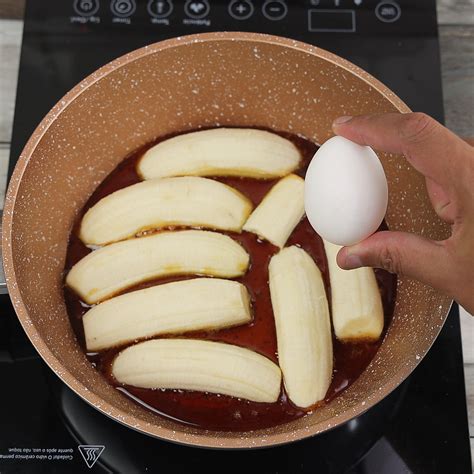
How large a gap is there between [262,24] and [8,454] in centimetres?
69

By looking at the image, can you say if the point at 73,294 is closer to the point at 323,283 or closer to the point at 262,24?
the point at 323,283

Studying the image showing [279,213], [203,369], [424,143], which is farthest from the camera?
[279,213]

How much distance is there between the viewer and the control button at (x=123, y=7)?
108cm

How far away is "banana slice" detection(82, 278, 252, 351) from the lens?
87 centimetres

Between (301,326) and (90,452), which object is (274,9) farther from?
(90,452)

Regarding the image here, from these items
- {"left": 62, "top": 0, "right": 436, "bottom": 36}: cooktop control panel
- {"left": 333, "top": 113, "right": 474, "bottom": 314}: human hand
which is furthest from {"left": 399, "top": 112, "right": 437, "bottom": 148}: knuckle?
{"left": 62, "top": 0, "right": 436, "bottom": 36}: cooktop control panel

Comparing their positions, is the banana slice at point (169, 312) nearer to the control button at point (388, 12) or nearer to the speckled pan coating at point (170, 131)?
the speckled pan coating at point (170, 131)

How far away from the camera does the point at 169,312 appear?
2.86 feet

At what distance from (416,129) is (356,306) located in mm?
294

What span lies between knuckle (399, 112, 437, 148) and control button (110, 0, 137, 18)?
575 millimetres

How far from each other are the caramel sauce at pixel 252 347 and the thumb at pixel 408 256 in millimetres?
219

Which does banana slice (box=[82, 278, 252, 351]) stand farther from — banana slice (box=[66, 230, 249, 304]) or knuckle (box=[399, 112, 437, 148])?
knuckle (box=[399, 112, 437, 148])

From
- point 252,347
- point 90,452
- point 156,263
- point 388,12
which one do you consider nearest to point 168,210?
point 156,263

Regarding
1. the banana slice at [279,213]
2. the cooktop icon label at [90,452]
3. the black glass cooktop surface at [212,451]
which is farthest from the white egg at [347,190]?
the cooktop icon label at [90,452]
